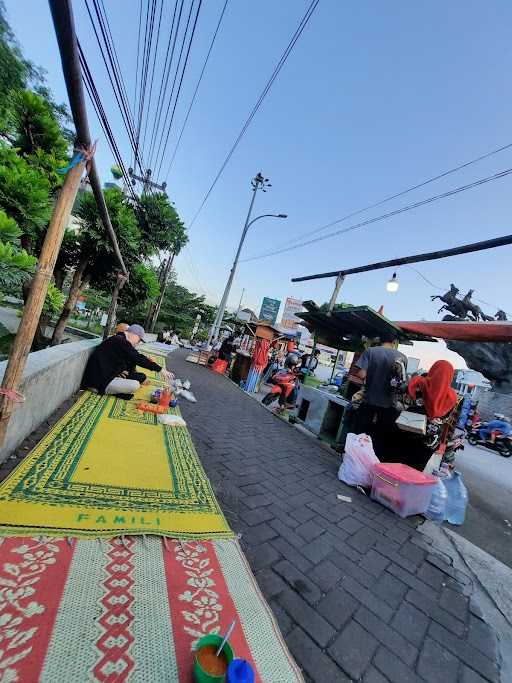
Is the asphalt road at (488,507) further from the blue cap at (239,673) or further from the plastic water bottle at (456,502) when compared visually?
the blue cap at (239,673)

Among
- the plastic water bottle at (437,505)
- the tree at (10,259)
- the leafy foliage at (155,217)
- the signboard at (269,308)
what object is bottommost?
the plastic water bottle at (437,505)

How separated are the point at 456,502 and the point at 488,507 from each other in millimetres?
2095

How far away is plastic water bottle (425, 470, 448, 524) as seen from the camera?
143 inches

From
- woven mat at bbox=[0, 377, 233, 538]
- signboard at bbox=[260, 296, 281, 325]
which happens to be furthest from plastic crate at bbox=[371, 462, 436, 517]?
signboard at bbox=[260, 296, 281, 325]

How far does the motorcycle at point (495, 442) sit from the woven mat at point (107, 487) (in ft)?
44.5

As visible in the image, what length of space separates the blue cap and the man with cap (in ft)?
13.4

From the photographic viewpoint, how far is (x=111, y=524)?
2.03 m

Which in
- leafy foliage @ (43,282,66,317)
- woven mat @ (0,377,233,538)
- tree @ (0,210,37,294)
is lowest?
woven mat @ (0,377,233,538)

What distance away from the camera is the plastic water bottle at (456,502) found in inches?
150

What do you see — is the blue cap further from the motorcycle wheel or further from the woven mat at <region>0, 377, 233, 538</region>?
the motorcycle wheel

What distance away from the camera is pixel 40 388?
9.99 feet

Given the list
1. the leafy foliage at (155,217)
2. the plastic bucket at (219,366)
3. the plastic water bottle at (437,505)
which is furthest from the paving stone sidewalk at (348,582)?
the plastic bucket at (219,366)

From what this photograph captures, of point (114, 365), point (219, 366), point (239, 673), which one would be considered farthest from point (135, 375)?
point (219, 366)

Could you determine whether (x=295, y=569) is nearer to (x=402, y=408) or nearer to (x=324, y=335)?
(x=402, y=408)
